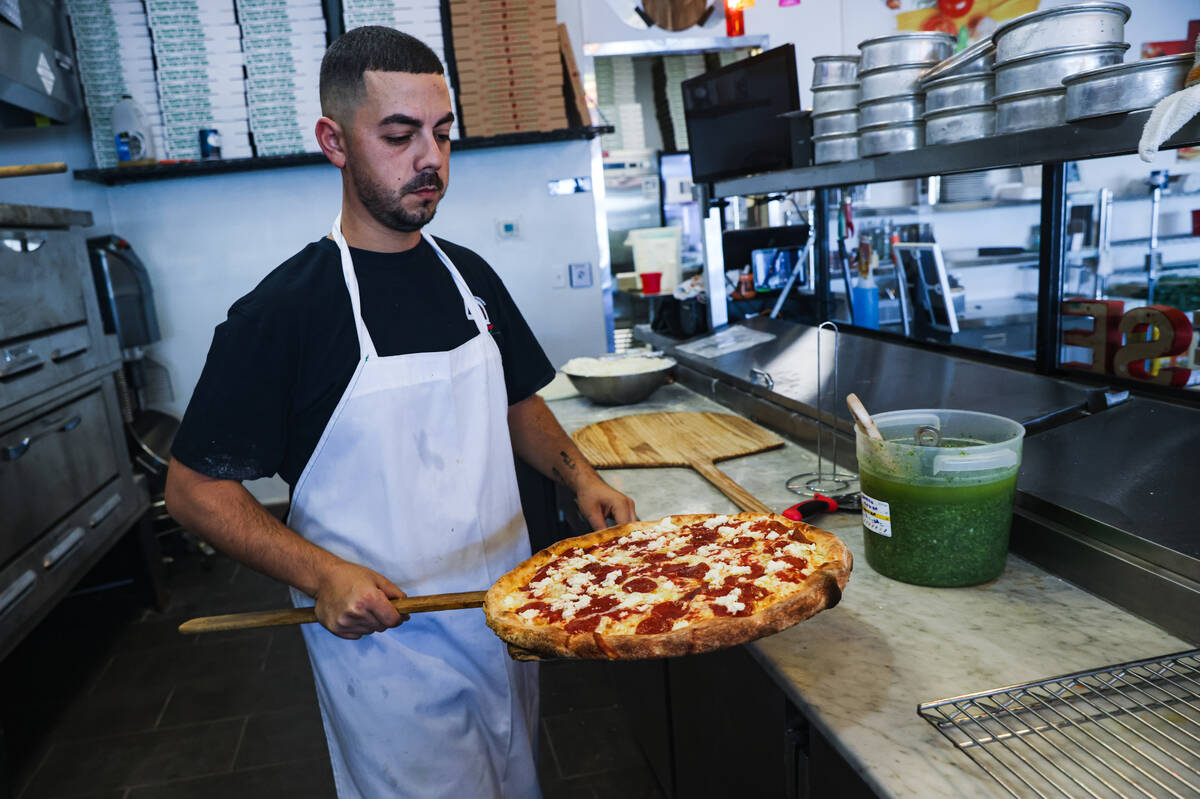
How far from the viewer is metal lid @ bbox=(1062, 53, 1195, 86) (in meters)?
1.14

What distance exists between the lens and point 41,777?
2.47 metres

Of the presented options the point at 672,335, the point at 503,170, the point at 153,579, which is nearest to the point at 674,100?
the point at 503,170

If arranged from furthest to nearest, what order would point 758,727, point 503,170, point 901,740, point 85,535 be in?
point 503,170
point 85,535
point 758,727
point 901,740

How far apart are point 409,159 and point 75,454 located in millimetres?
2340

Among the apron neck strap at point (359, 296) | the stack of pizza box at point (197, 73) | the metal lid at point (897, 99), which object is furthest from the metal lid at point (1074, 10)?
the stack of pizza box at point (197, 73)

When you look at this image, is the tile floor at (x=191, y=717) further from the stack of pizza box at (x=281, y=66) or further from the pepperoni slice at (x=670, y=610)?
the stack of pizza box at (x=281, y=66)

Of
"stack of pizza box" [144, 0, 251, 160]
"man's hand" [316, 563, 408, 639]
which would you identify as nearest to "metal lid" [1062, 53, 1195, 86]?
"man's hand" [316, 563, 408, 639]

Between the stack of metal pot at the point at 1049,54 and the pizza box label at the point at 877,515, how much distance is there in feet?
2.22

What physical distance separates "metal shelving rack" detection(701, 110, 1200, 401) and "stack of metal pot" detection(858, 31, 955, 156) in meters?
0.05

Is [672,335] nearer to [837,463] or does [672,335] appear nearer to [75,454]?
[837,463]

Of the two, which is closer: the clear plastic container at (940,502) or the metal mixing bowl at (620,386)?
the clear plastic container at (940,502)

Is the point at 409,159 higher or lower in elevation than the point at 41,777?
higher

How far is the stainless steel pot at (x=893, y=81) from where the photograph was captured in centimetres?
175

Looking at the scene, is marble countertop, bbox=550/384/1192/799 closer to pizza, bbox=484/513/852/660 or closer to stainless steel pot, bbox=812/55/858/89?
pizza, bbox=484/513/852/660
